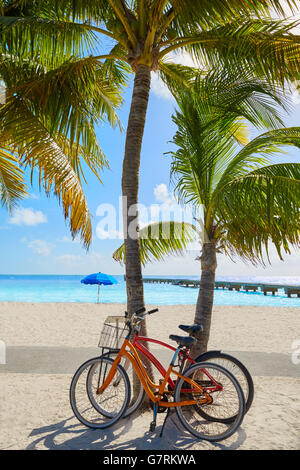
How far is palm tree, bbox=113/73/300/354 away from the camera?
4355mm

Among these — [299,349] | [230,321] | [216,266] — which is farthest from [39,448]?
[230,321]

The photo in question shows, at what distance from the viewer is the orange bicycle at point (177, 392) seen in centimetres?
384

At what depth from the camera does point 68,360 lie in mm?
7543

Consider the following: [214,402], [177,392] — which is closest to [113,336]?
[177,392]

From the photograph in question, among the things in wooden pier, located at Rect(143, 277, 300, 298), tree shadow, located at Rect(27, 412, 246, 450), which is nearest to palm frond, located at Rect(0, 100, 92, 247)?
tree shadow, located at Rect(27, 412, 246, 450)

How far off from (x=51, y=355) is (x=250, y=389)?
522cm

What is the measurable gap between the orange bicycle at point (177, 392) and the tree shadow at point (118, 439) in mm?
95

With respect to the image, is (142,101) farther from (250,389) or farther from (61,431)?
(61,431)

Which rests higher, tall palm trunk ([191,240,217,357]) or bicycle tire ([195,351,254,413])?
tall palm trunk ([191,240,217,357])

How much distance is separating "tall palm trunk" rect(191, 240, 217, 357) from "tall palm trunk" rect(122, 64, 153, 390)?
73cm

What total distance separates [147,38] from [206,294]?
11.4 feet

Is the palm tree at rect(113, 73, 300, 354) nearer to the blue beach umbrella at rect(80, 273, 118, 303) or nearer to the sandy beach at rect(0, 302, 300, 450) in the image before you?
the sandy beach at rect(0, 302, 300, 450)

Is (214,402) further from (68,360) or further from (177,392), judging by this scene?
(68,360)

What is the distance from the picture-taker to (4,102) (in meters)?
6.07
